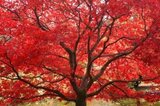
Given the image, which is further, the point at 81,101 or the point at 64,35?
the point at 81,101

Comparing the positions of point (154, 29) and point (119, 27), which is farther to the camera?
point (119, 27)

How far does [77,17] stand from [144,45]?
7.60ft

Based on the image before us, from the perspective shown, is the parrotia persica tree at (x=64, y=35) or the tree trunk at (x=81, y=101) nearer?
the parrotia persica tree at (x=64, y=35)

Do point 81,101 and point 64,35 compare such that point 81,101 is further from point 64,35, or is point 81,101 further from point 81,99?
point 64,35

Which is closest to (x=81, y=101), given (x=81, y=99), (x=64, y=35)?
(x=81, y=99)

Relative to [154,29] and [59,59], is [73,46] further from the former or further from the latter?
[154,29]

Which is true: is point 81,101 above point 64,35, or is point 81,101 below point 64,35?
below

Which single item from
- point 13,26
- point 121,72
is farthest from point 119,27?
point 13,26

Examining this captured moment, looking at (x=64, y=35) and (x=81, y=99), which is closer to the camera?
(x=64, y=35)

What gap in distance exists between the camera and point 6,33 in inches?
348

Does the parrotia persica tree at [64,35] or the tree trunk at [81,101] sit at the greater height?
the parrotia persica tree at [64,35]

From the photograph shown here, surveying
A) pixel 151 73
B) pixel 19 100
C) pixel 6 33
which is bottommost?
pixel 19 100

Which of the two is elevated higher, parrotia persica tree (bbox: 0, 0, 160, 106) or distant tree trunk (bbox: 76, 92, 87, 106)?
parrotia persica tree (bbox: 0, 0, 160, 106)

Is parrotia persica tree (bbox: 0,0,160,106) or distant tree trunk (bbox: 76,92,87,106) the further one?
distant tree trunk (bbox: 76,92,87,106)
